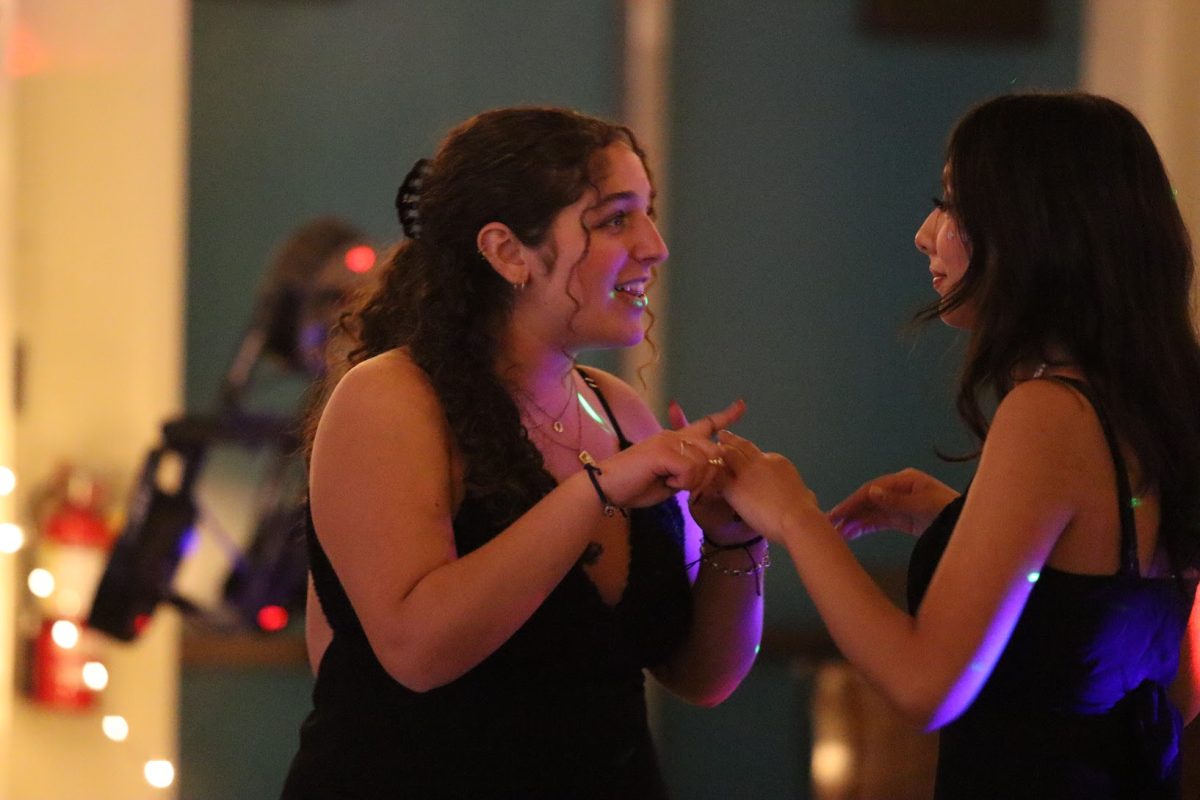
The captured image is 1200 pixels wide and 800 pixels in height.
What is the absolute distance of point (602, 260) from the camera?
1.65 m

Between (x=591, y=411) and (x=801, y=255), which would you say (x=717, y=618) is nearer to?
(x=591, y=411)

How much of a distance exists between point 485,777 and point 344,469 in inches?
14.9

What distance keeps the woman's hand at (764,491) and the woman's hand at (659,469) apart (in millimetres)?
48

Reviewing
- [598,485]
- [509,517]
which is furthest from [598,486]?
[509,517]

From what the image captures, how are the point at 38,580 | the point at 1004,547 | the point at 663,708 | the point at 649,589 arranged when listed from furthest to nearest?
the point at 663,708
the point at 38,580
the point at 649,589
the point at 1004,547

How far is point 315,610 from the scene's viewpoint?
179 centimetres

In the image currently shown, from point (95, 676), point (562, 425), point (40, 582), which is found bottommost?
point (95, 676)

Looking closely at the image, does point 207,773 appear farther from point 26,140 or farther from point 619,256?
point 619,256

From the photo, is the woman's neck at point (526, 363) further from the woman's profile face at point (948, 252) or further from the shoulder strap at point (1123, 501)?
the shoulder strap at point (1123, 501)

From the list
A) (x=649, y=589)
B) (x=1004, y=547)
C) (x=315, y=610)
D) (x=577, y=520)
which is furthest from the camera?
(x=315, y=610)

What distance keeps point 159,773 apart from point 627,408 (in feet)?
6.48

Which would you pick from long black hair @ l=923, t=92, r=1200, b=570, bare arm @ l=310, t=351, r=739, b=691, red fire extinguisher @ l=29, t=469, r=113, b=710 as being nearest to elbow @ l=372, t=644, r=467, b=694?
bare arm @ l=310, t=351, r=739, b=691

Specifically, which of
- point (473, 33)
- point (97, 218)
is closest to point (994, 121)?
point (473, 33)

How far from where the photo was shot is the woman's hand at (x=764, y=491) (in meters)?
1.51
